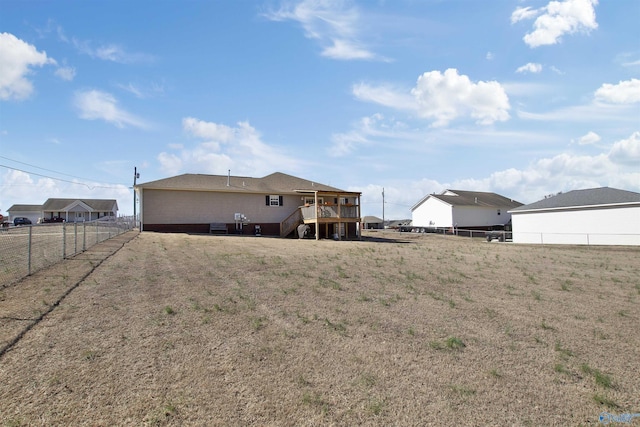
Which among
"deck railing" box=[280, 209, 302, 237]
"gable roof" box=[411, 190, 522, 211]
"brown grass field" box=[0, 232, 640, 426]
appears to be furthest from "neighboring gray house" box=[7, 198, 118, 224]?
"brown grass field" box=[0, 232, 640, 426]

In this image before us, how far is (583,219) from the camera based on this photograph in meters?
26.9

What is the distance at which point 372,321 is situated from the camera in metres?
5.99

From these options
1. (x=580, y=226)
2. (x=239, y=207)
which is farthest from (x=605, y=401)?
(x=580, y=226)

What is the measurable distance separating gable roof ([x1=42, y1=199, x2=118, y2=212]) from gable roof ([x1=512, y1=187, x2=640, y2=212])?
195 ft

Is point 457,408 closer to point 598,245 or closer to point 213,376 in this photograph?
point 213,376

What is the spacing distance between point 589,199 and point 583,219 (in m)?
1.69

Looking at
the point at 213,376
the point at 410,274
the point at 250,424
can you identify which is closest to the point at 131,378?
the point at 213,376

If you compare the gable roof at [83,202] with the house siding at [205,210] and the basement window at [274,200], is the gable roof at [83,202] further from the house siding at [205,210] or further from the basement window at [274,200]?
the basement window at [274,200]

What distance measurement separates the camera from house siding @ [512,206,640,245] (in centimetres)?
2453

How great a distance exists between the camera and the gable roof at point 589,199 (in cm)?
2510

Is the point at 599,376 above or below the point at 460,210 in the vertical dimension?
below

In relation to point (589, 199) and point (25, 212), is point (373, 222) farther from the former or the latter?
point (25, 212)

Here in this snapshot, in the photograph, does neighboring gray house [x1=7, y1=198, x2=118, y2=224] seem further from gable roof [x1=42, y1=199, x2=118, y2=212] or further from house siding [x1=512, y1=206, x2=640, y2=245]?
house siding [x1=512, y1=206, x2=640, y2=245]

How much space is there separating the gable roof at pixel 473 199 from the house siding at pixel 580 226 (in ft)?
41.8
